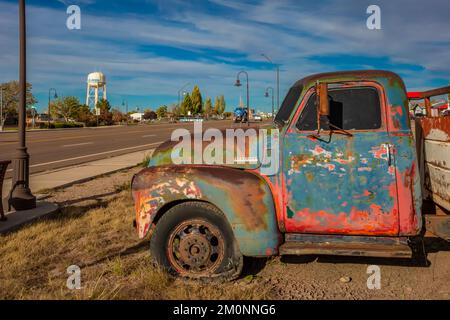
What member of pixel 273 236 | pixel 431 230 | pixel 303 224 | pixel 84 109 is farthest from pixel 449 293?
pixel 84 109

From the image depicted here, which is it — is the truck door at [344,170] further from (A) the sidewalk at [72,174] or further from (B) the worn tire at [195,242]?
(A) the sidewalk at [72,174]

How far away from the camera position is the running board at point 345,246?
3430 mm

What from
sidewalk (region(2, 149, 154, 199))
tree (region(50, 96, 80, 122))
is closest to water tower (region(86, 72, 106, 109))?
tree (region(50, 96, 80, 122))

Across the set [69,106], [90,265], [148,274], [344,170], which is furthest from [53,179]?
[69,106]

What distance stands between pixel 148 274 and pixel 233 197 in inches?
46.4

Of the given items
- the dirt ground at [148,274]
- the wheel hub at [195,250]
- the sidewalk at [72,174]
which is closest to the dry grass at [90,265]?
the dirt ground at [148,274]

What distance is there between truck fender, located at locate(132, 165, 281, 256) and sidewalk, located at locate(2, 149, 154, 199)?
5527 millimetres

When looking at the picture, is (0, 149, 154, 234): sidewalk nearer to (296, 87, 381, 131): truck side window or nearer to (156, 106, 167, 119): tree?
(296, 87, 381, 131): truck side window

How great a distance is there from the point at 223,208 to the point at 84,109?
76591mm

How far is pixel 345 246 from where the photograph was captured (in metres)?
3.56

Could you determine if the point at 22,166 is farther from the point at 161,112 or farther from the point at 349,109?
the point at 161,112

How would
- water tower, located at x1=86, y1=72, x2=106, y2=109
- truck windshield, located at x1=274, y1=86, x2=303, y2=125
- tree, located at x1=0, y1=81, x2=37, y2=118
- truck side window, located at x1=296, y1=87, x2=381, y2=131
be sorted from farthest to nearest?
water tower, located at x1=86, y1=72, x2=106, y2=109 < tree, located at x1=0, y1=81, x2=37, y2=118 < truck windshield, located at x1=274, y1=86, x2=303, y2=125 < truck side window, located at x1=296, y1=87, x2=381, y2=131

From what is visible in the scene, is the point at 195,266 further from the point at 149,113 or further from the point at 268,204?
the point at 149,113

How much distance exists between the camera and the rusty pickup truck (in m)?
3.53
